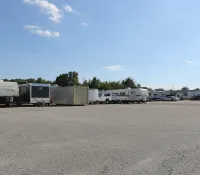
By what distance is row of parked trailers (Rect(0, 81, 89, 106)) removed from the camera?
39250 mm

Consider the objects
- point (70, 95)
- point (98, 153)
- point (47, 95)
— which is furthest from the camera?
point (70, 95)

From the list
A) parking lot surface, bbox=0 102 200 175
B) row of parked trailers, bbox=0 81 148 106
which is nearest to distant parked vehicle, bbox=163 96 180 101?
row of parked trailers, bbox=0 81 148 106

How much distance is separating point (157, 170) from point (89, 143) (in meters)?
3.89

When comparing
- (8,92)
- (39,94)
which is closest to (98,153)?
(8,92)

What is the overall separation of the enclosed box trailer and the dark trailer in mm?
3621

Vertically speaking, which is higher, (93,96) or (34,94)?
(34,94)

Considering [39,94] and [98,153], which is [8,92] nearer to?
[39,94]

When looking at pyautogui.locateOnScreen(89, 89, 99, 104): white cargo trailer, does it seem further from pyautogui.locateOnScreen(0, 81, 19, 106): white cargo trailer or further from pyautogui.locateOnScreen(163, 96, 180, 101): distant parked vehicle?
pyautogui.locateOnScreen(163, 96, 180, 101): distant parked vehicle

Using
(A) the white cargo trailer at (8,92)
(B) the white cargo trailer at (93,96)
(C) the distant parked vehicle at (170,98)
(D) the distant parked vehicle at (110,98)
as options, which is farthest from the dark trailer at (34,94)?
(C) the distant parked vehicle at (170,98)

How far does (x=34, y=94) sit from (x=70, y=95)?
601 cm

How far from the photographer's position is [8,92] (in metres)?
39.2

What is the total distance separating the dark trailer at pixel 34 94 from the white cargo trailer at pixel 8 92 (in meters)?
1.63

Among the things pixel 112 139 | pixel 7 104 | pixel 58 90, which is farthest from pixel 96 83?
pixel 112 139

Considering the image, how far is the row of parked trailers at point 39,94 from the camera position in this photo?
39.2 meters
